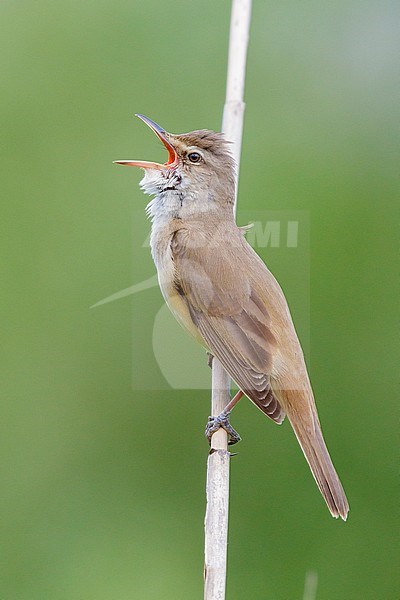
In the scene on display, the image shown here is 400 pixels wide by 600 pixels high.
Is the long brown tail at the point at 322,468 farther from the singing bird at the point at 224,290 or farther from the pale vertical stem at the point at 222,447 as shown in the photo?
the pale vertical stem at the point at 222,447

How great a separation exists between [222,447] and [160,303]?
1208mm

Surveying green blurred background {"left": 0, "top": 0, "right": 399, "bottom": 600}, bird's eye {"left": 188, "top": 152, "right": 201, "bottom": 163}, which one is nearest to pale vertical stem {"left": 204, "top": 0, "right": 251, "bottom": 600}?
bird's eye {"left": 188, "top": 152, "right": 201, "bottom": 163}

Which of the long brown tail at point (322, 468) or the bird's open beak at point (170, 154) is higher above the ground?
the bird's open beak at point (170, 154)

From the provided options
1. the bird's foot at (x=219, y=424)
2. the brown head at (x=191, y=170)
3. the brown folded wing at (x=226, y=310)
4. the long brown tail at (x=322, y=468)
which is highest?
the brown head at (x=191, y=170)

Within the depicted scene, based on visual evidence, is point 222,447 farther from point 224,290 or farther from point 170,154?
point 170,154

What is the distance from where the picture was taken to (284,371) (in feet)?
9.47

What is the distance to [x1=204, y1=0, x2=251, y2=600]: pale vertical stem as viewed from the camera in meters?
2.35

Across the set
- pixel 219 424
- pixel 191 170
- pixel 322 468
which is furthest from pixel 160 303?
pixel 322 468

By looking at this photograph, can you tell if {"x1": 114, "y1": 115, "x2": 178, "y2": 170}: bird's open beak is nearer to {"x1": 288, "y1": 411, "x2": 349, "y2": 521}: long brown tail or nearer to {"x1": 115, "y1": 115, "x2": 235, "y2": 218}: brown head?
{"x1": 115, "y1": 115, "x2": 235, "y2": 218}: brown head

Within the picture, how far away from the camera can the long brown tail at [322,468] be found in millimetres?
2648

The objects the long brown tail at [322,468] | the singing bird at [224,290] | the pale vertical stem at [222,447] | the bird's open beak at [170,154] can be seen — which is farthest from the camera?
the bird's open beak at [170,154]

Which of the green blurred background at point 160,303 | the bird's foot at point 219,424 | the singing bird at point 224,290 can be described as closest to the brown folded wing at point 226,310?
the singing bird at point 224,290

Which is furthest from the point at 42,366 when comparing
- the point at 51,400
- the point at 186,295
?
the point at 186,295

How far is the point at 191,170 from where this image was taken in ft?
10.6
